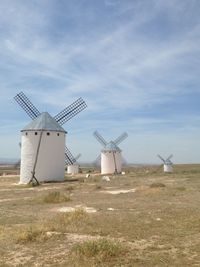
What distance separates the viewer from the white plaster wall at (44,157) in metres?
41.7

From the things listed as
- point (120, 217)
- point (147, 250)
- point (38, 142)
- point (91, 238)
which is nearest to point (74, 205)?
point (120, 217)

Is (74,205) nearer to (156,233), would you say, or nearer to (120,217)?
(120,217)

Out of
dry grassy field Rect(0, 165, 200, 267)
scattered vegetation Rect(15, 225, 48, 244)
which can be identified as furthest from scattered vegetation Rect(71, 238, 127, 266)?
scattered vegetation Rect(15, 225, 48, 244)

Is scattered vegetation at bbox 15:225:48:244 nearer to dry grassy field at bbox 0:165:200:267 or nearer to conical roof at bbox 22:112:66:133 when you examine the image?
dry grassy field at bbox 0:165:200:267

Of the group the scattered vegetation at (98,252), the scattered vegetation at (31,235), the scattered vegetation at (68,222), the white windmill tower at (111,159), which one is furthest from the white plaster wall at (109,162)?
the scattered vegetation at (98,252)

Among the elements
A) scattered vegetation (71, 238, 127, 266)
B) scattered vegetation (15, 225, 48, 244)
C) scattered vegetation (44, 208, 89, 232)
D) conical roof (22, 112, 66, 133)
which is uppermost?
conical roof (22, 112, 66, 133)

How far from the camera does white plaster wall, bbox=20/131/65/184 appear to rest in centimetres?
4166

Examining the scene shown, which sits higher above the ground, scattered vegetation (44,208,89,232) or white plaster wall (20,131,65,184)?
white plaster wall (20,131,65,184)

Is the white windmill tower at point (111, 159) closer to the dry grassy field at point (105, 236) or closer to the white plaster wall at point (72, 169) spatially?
the white plaster wall at point (72, 169)

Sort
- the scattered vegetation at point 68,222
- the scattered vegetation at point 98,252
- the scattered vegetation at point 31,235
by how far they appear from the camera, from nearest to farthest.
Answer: the scattered vegetation at point 98,252, the scattered vegetation at point 31,235, the scattered vegetation at point 68,222

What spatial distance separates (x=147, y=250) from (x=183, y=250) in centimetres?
89

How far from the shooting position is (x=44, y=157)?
41.8 metres

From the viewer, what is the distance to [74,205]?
20438mm

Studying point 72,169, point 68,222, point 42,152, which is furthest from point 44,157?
point 72,169
